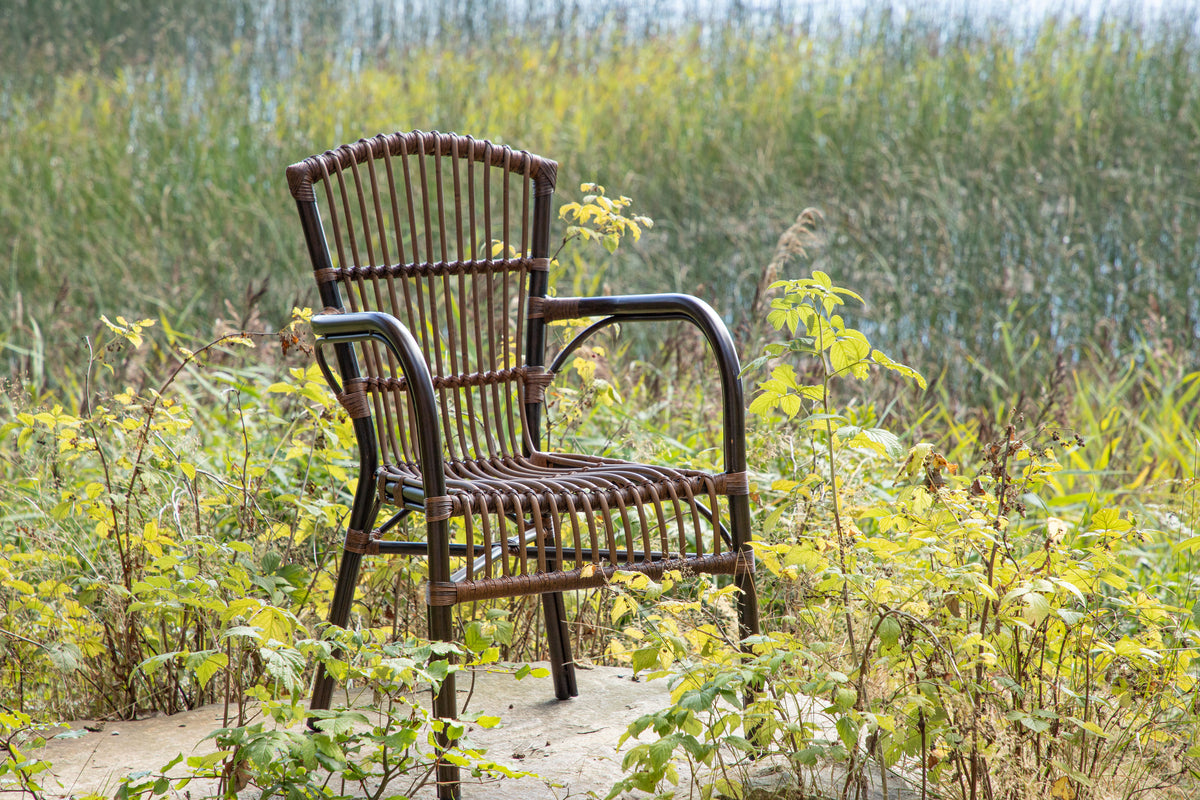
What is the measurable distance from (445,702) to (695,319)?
751 mm

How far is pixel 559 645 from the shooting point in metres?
2.02

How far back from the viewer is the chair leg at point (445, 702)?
1.42 meters

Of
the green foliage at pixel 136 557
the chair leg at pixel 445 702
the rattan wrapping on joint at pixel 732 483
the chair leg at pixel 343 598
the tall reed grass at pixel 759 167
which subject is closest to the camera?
the chair leg at pixel 445 702

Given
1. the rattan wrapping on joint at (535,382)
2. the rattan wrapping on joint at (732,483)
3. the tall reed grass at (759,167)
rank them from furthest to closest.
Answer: the tall reed grass at (759,167)
the rattan wrapping on joint at (535,382)
the rattan wrapping on joint at (732,483)

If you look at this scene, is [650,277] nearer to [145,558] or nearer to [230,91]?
[145,558]

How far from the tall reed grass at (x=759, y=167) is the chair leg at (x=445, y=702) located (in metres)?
2.87

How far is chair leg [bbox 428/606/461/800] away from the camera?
1425 millimetres

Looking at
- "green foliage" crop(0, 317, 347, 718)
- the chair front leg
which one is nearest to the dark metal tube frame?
the chair front leg

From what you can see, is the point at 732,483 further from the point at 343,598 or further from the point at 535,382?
the point at 343,598

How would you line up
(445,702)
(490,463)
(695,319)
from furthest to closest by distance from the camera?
(490,463)
(695,319)
(445,702)

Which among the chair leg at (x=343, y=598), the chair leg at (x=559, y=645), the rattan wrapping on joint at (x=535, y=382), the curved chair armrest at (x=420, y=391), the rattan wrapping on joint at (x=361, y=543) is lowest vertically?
the chair leg at (x=559, y=645)

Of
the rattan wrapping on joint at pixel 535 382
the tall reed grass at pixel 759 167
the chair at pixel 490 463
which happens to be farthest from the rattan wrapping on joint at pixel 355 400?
the tall reed grass at pixel 759 167

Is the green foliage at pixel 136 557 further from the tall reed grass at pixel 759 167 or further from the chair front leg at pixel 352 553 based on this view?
the tall reed grass at pixel 759 167

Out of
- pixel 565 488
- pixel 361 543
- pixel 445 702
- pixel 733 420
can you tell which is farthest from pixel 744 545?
pixel 361 543
